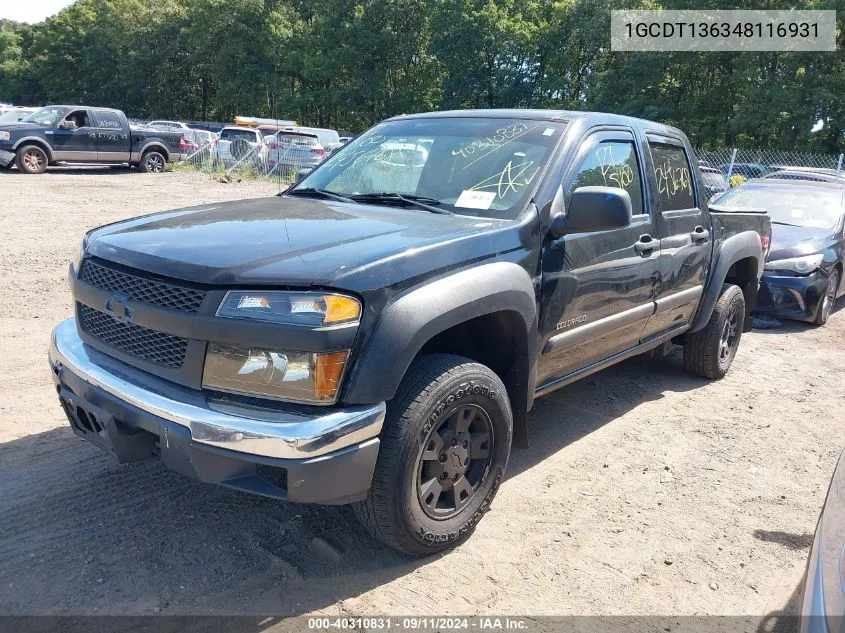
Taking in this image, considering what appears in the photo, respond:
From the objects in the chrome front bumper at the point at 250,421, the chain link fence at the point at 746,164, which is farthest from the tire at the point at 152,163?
the chrome front bumper at the point at 250,421

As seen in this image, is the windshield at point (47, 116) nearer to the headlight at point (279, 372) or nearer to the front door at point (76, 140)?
the front door at point (76, 140)

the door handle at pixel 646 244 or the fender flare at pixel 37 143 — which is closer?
the door handle at pixel 646 244

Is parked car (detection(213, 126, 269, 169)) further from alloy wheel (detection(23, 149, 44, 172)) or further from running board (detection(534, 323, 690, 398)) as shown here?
running board (detection(534, 323, 690, 398))

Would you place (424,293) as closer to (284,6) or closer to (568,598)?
(568,598)

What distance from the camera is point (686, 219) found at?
462 cm

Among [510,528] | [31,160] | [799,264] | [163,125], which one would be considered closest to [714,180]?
[799,264]

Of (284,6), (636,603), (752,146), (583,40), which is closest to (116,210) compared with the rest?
(636,603)

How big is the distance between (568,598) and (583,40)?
1692 inches

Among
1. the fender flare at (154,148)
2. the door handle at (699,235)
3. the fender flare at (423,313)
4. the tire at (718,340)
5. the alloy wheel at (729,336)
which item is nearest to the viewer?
the fender flare at (423,313)

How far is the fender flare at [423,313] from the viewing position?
2516 millimetres

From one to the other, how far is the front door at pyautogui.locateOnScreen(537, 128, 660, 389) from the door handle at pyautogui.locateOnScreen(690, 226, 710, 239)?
0.61 metres

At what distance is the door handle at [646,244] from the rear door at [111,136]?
708 inches

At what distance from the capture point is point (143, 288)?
8.87 ft

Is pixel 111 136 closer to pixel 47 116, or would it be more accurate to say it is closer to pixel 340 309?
pixel 47 116
